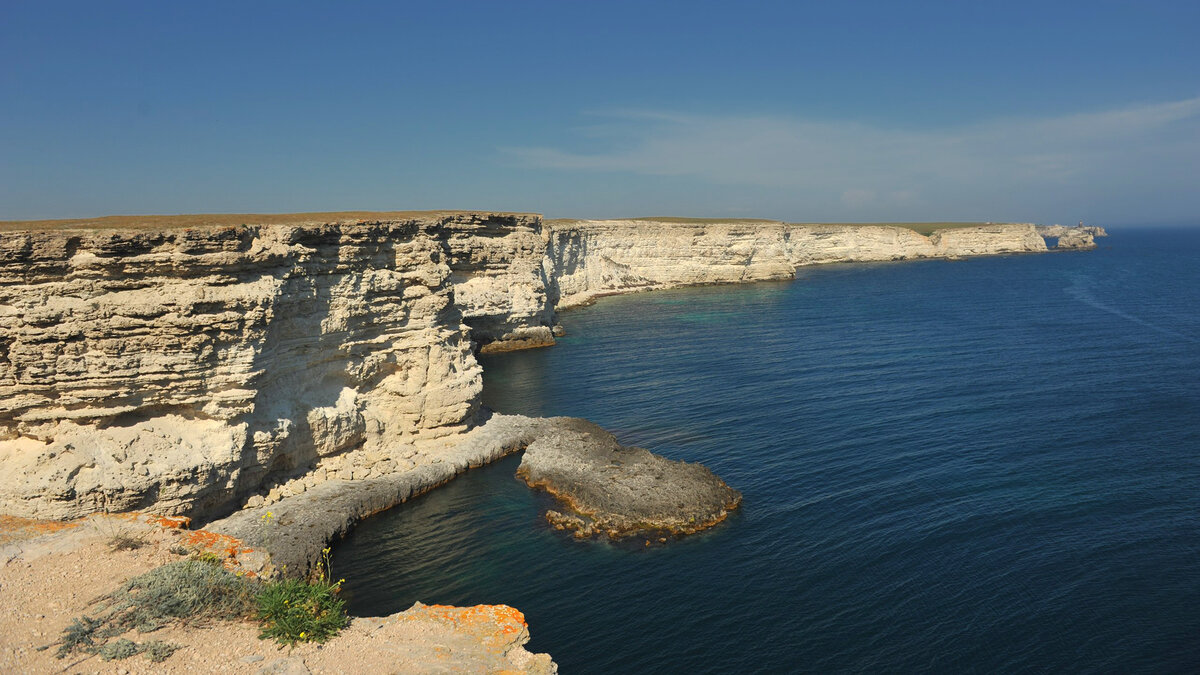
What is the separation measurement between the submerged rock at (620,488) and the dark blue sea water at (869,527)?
0.97 metres

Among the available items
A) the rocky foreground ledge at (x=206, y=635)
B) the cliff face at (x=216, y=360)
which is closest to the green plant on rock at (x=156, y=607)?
the rocky foreground ledge at (x=206, y=635)

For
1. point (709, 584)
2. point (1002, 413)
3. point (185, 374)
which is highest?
point (185, 374)

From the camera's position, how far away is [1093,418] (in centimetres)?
3316

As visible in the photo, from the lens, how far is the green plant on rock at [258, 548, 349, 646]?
1374cm

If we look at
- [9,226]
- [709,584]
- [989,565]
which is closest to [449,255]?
[9,226]

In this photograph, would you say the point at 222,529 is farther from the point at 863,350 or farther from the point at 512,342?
the point at 863,350

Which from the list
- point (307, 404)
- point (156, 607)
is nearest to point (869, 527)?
point (156, 607)

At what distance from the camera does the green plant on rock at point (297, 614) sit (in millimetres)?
13742

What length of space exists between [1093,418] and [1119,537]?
13794mm

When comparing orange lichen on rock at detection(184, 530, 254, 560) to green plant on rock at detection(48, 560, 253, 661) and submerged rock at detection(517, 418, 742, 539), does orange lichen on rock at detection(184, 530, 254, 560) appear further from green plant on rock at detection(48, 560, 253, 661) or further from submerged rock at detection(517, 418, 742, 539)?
submerged rock at detection(517, 418, 742, 539)

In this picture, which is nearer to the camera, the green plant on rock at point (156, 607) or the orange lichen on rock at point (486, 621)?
the green plant on rock at point (156, 607)

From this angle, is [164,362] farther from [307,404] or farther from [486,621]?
[486,621]

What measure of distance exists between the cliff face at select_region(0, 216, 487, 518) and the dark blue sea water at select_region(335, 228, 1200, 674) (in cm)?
585

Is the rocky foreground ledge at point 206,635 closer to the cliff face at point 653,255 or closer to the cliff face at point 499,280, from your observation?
the cliff face at point 499,280
